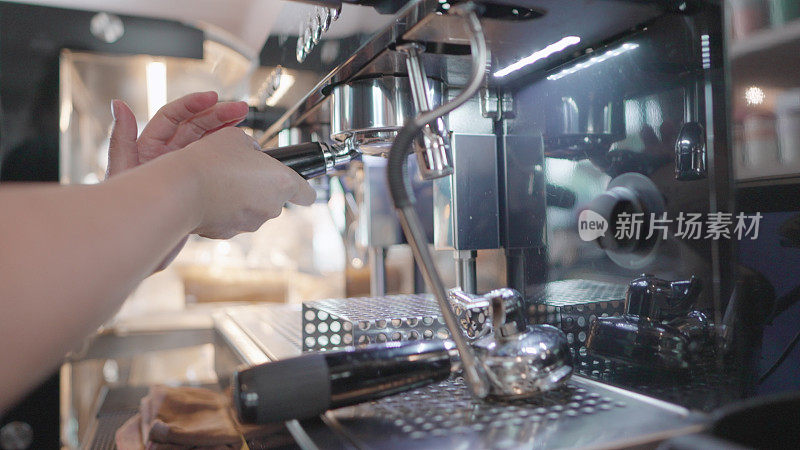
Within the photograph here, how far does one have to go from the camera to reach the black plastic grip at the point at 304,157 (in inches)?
26.0

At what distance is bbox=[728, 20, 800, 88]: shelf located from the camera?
0.51m

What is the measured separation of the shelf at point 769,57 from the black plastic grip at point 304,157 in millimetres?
438

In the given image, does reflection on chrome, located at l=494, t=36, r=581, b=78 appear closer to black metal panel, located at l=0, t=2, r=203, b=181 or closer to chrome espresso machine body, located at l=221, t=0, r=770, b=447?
chrome espresso machine body, located at l=221, t=0, r=770, b=447

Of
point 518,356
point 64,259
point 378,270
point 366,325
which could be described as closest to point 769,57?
point 518,356

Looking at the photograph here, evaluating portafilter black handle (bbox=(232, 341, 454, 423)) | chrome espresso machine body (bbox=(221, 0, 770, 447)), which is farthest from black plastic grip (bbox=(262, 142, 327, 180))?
portafilter black handle (bbox=(232, 341, 454, 423))

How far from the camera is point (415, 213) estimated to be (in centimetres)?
48

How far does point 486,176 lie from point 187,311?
66.0 inches

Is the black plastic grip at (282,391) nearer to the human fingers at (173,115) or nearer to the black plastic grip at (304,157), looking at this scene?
the black plastic grip at (304,157)

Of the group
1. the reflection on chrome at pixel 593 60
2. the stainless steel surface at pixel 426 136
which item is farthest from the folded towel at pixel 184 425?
the reflection on chrome at pixel 593 60

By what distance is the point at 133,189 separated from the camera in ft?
1.40

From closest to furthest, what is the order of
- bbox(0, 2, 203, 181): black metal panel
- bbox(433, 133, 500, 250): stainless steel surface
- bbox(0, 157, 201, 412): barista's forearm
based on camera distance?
bbox(0, 157, 201, 412): barista's forearm, bbox(433, 133, 500, 250): stainless steel surface, bbox(0, 2, 203, 181): black metal panel

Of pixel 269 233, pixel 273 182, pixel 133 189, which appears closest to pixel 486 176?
pixel 273 182

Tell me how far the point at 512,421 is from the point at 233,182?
317 mm

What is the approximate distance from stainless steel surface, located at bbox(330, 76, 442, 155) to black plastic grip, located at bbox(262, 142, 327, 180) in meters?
0.06
